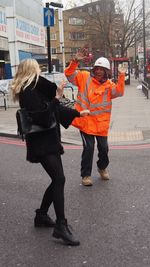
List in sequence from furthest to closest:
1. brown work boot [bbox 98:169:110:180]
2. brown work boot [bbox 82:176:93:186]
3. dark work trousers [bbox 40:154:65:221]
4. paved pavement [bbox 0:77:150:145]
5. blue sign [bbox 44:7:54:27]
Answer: blue sign [bbox 44:7:54:27]
paved pavement [bbox 0:77:150:145]
brown work boot [bbox 98:169:110:180]
brown work boot [bbox 82:176:93:186]
dark work trousers [bbox 40:154:65:221]

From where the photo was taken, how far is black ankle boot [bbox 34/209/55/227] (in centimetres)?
440

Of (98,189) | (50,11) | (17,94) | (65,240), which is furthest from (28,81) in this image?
(50,11)

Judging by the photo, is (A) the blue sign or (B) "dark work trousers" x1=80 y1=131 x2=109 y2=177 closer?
(B) "dark work trousers" x1=80 y1=131 x2=109 y2=177

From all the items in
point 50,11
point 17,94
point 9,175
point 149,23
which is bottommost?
point 9,175

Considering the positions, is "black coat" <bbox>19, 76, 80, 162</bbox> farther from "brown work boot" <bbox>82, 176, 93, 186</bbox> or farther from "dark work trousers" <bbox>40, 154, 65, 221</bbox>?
"brown work boot" <bbox>82, 176, 93, 186</bbox>

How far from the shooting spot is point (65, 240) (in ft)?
13.0

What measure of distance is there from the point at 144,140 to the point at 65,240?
5.53m

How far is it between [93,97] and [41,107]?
1950 millimetres

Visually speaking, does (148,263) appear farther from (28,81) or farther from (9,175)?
(9,175)

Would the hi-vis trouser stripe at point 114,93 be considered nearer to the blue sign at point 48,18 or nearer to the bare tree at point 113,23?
the blue sign at point 48,18

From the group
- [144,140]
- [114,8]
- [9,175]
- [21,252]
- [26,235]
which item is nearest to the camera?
[21,252]

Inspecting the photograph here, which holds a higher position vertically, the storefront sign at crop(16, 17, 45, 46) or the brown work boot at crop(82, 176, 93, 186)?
the storefront sign at crop(16, 17, 45, 46)

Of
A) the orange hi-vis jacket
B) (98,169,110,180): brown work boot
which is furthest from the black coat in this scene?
(98,169,110,180): brown work boot

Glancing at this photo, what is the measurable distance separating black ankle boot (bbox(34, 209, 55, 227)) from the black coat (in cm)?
64
